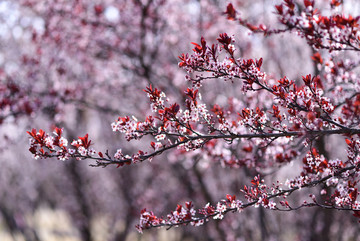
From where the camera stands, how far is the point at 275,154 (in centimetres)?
395

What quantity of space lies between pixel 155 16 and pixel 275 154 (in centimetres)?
432

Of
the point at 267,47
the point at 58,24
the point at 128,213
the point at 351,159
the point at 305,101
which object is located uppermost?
the point at 267,47

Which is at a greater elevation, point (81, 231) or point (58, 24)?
point (58, 24)

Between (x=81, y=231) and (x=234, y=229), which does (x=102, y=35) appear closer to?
(x=234, y=229)

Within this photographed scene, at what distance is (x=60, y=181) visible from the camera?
563 inches

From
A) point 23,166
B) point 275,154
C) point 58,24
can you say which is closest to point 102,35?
point 58,24

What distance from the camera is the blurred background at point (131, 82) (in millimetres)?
6633

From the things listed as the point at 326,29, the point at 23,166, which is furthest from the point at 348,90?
the point at 23,166

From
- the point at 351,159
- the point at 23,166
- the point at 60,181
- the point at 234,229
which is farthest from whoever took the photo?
the point at 23,166

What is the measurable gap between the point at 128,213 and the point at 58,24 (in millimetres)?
6315

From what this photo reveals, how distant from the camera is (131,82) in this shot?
859cm

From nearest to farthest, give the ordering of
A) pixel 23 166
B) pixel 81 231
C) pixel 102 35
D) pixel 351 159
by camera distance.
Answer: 1. pixel 351 159
2. pixel 102 35
3. pixel 81 231
4. pixel 23 166

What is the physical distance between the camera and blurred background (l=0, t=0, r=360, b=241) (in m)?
6.63

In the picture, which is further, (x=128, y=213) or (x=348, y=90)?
(x=128, y=213)
